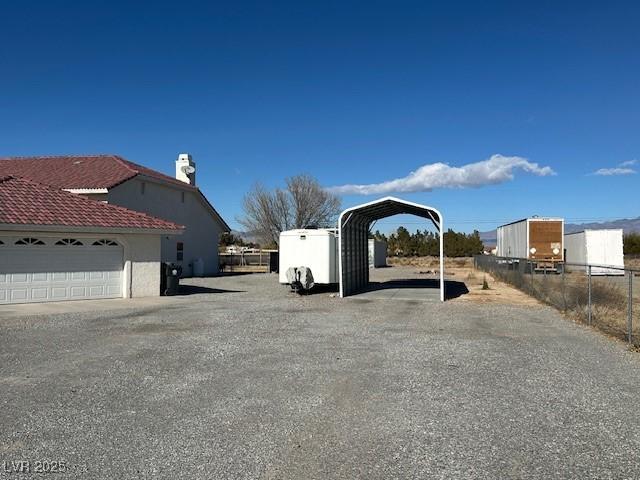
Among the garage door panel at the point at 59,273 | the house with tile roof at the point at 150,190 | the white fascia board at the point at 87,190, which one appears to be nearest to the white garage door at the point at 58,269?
the garage door panel at the point at 59,273

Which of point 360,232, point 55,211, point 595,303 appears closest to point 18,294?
point 55,211

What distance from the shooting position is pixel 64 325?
44.5 feet

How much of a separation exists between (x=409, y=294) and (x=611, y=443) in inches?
667

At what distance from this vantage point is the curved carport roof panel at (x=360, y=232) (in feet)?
70.4

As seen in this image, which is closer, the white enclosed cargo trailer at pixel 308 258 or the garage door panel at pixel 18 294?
the garage door panel at pixel 18 294

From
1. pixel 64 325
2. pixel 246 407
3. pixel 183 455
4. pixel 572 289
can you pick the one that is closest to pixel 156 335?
pixel 64 325

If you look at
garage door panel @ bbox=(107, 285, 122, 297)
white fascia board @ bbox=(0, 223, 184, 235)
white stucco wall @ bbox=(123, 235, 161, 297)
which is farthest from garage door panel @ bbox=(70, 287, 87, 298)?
white fascia board @ bbox=(0, 223, 184, 235)

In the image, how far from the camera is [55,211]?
19.4m

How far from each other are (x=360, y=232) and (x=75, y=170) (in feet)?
51.4

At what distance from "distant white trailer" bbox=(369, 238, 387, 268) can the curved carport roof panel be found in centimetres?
2487

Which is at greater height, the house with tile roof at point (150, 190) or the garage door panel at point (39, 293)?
the house with tile roof at point (150, 190)

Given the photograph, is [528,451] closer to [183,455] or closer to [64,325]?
[183,455]

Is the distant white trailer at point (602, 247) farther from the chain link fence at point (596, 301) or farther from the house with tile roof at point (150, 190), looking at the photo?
the house with tile roof at point (150, 190)

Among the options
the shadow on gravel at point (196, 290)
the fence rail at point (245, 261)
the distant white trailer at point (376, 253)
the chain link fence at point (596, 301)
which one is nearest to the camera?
the chain link fence at point (596, 301)
